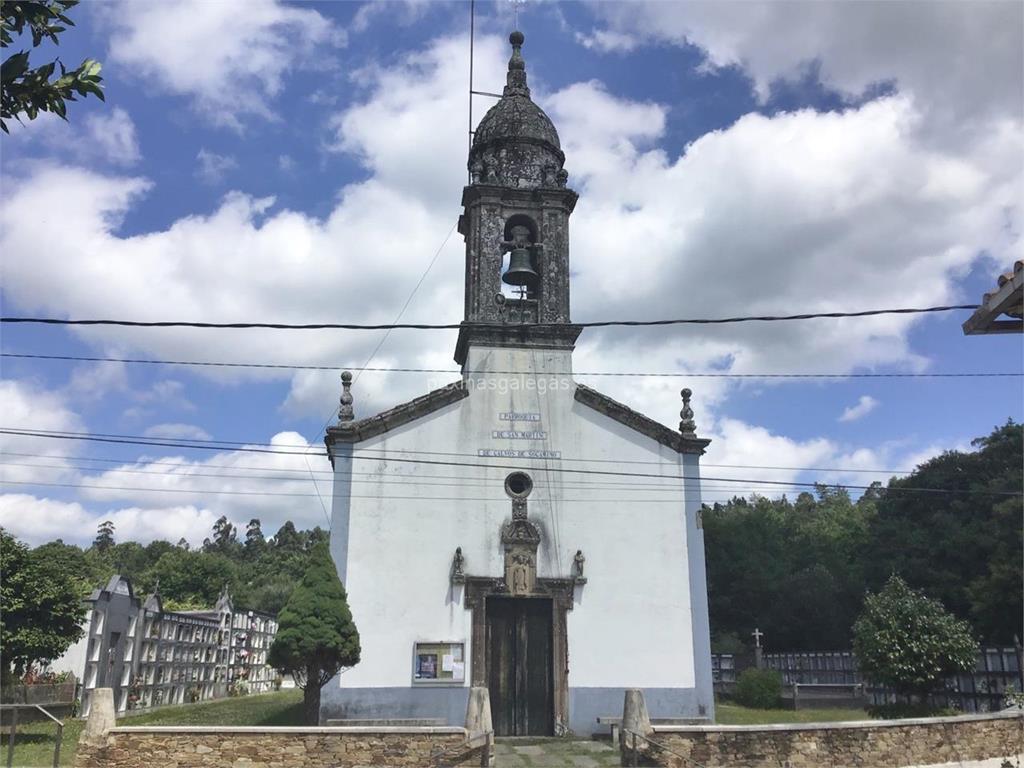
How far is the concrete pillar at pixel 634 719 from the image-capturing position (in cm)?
1208

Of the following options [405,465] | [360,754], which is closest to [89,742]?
[360,754]

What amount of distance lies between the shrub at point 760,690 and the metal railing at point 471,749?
17301 mm

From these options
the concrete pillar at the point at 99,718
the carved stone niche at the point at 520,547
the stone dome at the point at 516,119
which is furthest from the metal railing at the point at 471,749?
the stone dome at the point at 516,119

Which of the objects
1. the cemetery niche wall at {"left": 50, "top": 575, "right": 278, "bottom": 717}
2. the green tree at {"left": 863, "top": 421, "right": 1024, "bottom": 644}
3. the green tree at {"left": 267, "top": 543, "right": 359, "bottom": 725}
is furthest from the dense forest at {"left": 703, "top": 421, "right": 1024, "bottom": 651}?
the cemetery niche wall at {"left": 50, "top": 575, "right": 278, "bottom": 717}

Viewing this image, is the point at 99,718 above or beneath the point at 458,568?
beneath

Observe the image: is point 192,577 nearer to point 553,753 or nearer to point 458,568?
point 458,568

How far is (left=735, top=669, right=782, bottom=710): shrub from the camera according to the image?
26.5 meters

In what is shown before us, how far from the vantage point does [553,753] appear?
14.2m

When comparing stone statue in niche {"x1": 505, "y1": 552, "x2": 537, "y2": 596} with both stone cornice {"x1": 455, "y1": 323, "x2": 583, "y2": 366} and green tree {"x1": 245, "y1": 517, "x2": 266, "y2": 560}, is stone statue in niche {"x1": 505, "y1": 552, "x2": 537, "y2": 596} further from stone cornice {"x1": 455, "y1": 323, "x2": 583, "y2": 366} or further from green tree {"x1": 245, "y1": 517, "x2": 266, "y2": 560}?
green tree {"x1": 245, "y1": 517, "x2": 266, "y2": 560}

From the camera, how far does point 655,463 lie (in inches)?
715

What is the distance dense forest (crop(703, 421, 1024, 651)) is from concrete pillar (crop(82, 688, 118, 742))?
21873mm

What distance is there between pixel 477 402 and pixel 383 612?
4.84m

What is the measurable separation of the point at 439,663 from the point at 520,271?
8.67m

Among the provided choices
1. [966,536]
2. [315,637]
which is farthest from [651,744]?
[966,536]
